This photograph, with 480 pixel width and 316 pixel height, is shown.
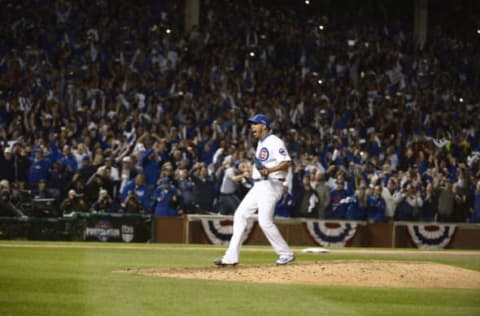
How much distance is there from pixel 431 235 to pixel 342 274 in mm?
12913

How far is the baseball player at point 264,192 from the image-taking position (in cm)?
1391

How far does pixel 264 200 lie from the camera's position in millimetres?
13953

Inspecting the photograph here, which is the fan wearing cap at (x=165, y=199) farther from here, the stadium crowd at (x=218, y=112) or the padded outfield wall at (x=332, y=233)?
the padded outfield wall at (x=332, y=233)

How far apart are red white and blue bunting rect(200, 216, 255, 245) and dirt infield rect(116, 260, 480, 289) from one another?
9.16m

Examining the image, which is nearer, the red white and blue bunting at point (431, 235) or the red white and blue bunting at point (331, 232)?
the red white and blue bunting at point (331, 232)

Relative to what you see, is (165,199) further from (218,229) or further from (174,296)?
(174,296)

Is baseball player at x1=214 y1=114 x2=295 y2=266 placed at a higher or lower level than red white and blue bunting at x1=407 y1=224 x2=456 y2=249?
higher

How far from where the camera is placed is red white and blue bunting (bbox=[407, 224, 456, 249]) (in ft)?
83.5

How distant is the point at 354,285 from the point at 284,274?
44.5 inches

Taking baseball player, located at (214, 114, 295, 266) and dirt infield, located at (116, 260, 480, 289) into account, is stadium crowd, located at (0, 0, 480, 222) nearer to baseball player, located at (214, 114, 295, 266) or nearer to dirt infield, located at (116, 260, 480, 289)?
baseball player, located at (214, 114, 295, 266)

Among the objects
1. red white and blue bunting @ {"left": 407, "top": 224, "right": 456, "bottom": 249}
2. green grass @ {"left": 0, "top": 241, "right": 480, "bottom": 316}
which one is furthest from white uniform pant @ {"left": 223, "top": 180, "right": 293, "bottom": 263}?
red white and blue bunting @ {"left": 407, "top": 224, "right": 456, "bottom": 249}

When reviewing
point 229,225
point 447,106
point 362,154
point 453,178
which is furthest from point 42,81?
point 447,106

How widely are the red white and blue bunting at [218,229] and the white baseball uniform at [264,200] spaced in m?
9.43

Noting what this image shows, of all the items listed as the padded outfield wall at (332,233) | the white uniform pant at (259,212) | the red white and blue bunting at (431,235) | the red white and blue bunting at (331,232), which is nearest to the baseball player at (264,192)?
the white uniform pant at (259,212)
